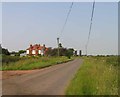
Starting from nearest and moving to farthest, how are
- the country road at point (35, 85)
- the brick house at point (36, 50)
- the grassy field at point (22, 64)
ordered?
the country road at point (35, 85)
the grassy field at point (22, 64)
the brick house at point (36, 50)

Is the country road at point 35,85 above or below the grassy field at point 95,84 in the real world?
below

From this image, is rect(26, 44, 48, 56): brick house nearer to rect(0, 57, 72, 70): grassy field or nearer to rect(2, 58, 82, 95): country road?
rect(0, 57, 72, 70): grassy field

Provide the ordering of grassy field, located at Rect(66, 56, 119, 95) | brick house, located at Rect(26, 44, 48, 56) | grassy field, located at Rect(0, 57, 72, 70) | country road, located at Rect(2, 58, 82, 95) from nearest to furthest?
grassy field, located at Rect(66, 56, 119, 95)
country road, located at Rect(2, 58, 82, 95)
grassy field, located at Rect(0, 57, 72, 70)
brick house, located at Rect(26, 44, 48, 56)

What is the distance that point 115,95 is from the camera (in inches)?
442

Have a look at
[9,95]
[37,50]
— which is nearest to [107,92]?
[9,95]

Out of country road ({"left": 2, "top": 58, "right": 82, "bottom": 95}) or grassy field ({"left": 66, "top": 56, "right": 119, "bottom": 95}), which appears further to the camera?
country road ({"left": 2, "top": 58, "right": 82, "bottom": 95})

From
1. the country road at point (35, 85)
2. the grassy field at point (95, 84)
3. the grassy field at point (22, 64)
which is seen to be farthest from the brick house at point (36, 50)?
the grassy field at point (95, 84)

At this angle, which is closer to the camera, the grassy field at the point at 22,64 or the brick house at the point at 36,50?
the grassy field at the point at 22,64

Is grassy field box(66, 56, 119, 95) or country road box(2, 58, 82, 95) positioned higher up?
grassy field box(66, 56, 119, 95)

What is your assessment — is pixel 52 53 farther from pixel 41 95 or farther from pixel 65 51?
pixel 41 95

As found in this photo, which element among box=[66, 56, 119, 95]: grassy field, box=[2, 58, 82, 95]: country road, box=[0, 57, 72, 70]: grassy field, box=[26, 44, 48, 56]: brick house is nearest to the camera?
box=[66, 56, 119, 95]: grassy field

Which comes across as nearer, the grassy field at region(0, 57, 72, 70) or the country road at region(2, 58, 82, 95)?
the country road at region(2, 58, 82, 95)

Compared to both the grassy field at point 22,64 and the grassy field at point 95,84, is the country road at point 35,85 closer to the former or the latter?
the grassy field at point 95,84

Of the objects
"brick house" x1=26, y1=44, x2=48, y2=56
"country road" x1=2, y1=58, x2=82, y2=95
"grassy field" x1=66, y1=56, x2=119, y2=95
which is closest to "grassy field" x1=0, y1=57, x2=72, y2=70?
"country road" x1=2, y1=58, x2=82, y2=95
